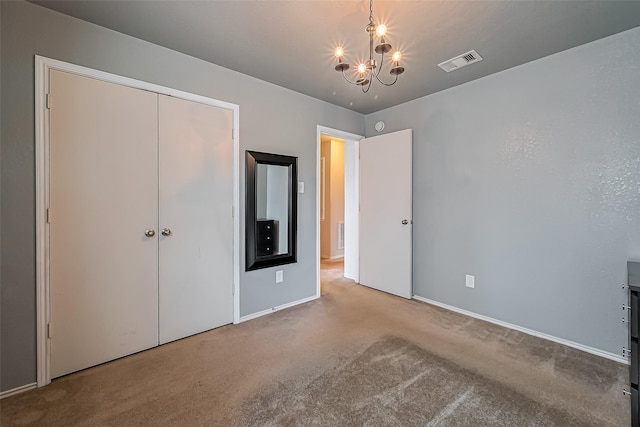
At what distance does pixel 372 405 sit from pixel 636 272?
1.87 m

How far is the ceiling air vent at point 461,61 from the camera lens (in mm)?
2438

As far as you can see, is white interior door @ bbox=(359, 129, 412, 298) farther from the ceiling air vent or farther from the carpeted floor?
the carpeted floor

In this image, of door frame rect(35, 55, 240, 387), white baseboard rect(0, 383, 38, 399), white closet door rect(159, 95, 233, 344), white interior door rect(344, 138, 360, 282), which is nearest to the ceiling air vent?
white interior door rect(344, 138, 360, 282)

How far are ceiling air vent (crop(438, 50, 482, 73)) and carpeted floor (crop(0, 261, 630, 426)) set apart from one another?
2.49 m

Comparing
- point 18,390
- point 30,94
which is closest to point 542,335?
point 18,390

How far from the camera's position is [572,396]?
178 cm

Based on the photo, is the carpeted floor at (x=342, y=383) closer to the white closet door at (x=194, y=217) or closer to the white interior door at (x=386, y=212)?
the white closet door at (x=194, y=217)

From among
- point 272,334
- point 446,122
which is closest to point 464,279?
point 446,122

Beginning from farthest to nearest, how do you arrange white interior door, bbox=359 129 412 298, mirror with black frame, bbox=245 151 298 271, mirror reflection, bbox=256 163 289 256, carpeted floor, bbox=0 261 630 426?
white interior door, bbox=359 129 412 298 < mirror reflection, bbox=256 163 289 256 < mirror with black frame, bbox=245 151 298 271 < carpeted floor, bbox=0 261 630 426

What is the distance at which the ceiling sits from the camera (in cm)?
184

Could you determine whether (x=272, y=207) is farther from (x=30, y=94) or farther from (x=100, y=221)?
(x=30, y=94)

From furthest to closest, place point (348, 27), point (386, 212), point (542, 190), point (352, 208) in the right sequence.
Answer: point (352, 208) < point (386, 212) < point (542, 190) < point (348, 27)

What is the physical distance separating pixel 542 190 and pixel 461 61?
1366mm

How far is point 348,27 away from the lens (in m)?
2.05
